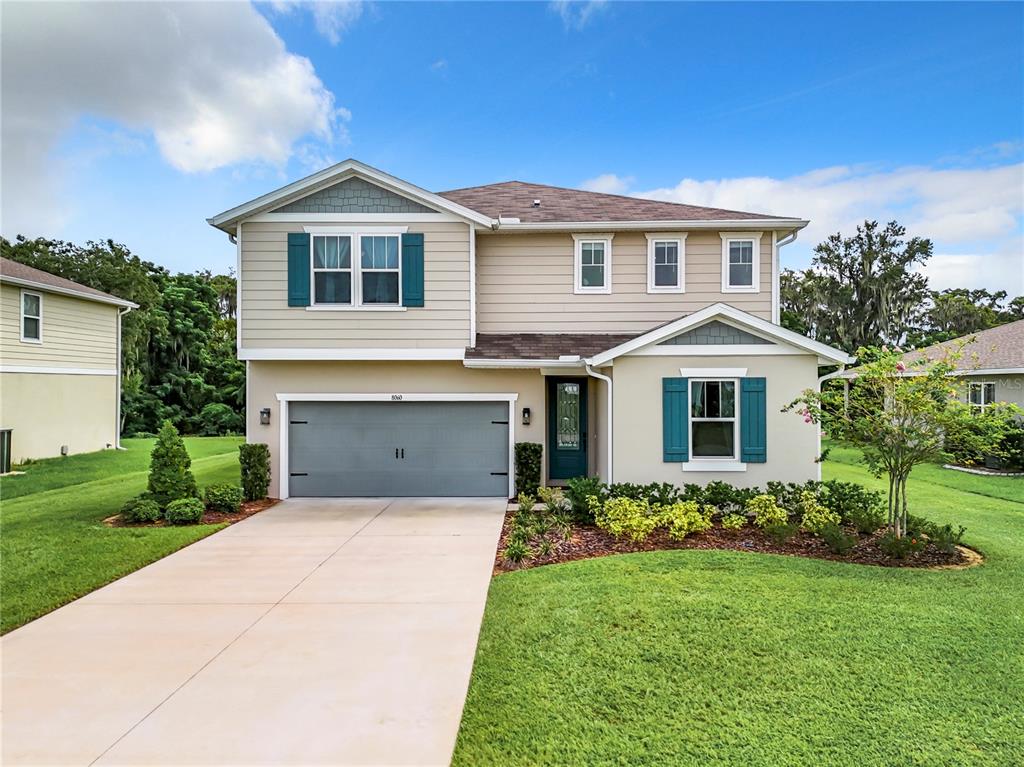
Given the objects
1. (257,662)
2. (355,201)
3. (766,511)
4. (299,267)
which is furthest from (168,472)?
(766,511)

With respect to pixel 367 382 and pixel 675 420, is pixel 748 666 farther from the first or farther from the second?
pixel 367 382

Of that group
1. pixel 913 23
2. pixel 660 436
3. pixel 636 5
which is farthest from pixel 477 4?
pixel 660 436

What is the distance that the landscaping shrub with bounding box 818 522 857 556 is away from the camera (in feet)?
24.1

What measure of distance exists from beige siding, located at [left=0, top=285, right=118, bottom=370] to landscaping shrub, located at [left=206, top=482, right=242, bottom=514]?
10058 millimetres

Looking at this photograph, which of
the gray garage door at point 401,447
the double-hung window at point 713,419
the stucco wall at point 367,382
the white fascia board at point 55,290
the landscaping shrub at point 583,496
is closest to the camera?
the landscaping shrub at point 583,496

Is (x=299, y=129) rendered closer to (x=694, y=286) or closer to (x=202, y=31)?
(x=202, y=31)

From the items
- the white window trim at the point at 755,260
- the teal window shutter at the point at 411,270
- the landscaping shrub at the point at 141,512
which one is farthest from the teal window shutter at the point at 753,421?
the landscaping shrub at the point at 141,512

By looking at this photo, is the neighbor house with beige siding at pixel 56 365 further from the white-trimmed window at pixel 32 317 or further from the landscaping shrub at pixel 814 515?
the landscaping shrub at pixel 814 515

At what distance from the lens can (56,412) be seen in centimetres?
1712

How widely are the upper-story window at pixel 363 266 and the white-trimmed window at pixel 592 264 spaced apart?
3.64 meters

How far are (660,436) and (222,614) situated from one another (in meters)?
6.84

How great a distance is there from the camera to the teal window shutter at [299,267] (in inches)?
436

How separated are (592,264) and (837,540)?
22.8ft

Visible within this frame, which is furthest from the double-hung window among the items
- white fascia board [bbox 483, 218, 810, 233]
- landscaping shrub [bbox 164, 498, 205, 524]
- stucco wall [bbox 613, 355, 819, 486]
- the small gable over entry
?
landscaping shrub [bbox 164, 498, 205, 524]
